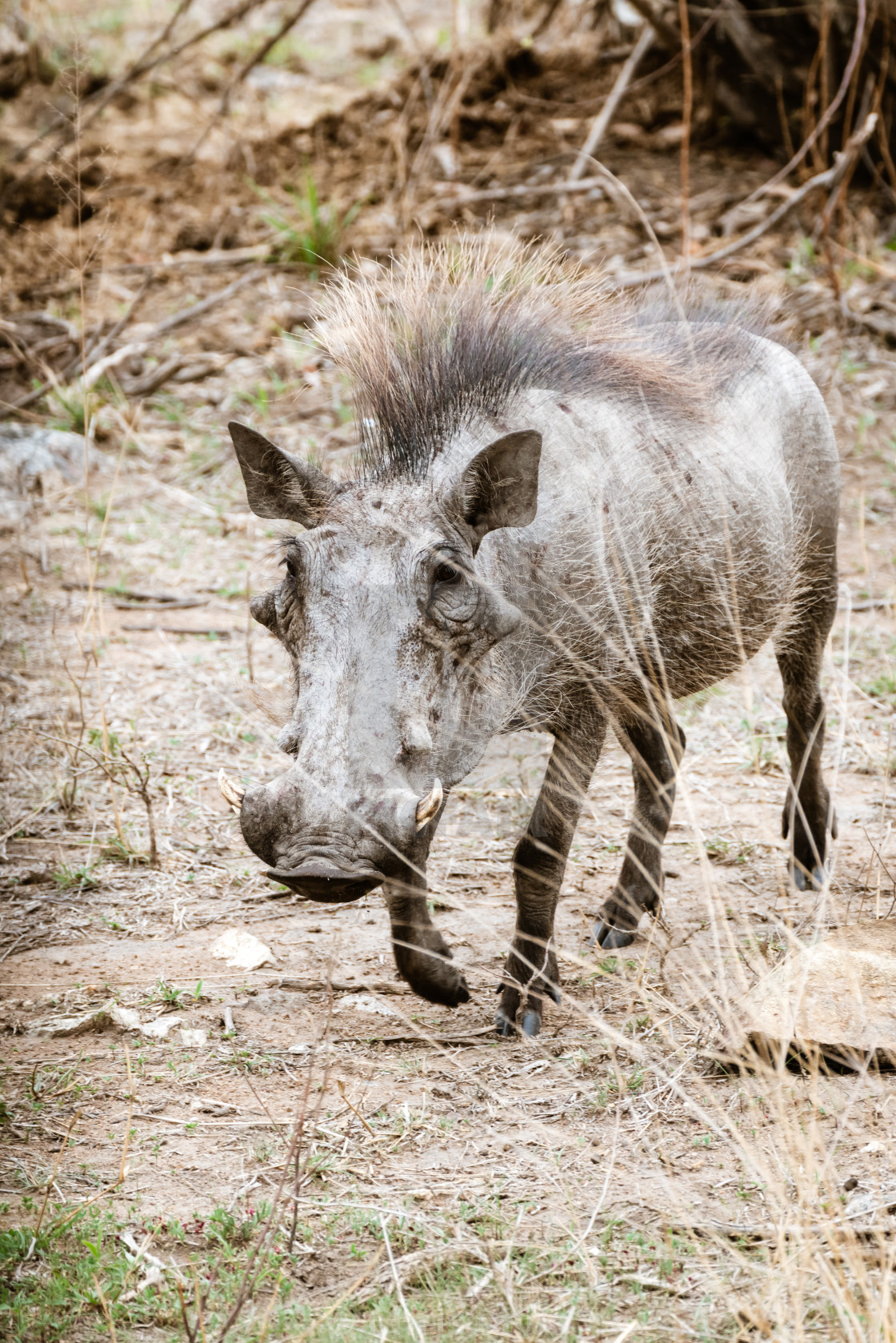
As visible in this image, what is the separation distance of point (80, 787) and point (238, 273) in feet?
17.2

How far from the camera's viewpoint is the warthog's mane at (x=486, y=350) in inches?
116

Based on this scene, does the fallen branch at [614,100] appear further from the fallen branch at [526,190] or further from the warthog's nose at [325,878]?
the warthog's nose at [325,878]

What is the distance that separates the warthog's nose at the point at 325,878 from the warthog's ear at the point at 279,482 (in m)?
0.83

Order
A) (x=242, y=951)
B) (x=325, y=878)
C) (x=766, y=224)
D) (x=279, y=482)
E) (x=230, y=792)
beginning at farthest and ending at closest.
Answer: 1. (x=766, y=224)
2. (x=242, y=951)
3. (x=279, y=482)
4. (x=230, y=792)
5. (x=325, y=878)

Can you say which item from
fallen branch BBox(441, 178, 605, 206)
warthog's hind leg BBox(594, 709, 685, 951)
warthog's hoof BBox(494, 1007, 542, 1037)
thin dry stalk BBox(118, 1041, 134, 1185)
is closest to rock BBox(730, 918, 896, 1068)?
warthog's hoof BBox(494, 1007, 542, 1037)

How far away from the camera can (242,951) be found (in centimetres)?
324

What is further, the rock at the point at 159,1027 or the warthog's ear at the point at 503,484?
the rock at the point at 159,1027

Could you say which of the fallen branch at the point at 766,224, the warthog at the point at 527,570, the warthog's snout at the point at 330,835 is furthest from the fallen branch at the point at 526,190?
the warthog's snout at the point at 330,835

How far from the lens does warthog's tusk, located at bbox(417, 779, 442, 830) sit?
2.33 metres

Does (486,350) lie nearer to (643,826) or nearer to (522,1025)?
(643,826)

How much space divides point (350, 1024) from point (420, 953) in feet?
0.79

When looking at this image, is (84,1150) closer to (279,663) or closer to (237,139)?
(279,663)

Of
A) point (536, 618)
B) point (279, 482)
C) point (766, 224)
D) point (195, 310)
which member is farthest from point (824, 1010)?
point (195, 310)

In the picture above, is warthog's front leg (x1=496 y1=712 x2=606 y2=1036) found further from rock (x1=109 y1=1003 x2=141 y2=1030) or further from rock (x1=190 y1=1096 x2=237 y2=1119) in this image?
rock (x1=109 y1=1003 x2=141 y2=1030)
